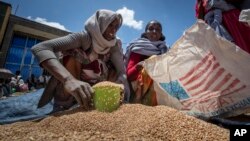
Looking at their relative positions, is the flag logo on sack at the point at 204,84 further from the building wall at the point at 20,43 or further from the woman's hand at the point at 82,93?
the building wall at the point at 20,43

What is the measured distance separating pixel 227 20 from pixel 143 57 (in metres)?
1.00

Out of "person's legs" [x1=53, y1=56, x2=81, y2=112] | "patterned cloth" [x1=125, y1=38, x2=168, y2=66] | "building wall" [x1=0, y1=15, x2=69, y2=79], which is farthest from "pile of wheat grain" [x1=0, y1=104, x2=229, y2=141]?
"building wall" [x1=0, y1=15, x2=69, y2=79]

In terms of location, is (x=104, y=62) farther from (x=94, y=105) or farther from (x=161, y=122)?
(x=161, y=122)

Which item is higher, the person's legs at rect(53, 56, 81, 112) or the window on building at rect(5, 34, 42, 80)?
the window on building at rect(5, 34, 42, 80)

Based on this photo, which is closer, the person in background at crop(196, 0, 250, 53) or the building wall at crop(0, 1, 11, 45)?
the person in background at crop(196, 0, 250, 53)

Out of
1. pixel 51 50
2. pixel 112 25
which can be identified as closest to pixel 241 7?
pixel 112 25

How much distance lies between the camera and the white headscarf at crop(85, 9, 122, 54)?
7.63 ft

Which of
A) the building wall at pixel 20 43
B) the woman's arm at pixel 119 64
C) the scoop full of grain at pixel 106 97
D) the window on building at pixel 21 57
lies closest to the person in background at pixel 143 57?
the woman's arm at pixel 119 64

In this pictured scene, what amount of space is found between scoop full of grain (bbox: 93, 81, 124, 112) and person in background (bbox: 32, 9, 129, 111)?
1.37 ft

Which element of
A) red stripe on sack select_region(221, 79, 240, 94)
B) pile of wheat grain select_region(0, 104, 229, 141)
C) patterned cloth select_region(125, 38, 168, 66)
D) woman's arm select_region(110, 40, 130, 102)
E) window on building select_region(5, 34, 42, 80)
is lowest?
pile of wheat grain select_region(0, 104, 229, 141)

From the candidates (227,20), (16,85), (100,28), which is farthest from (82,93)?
(16,85)

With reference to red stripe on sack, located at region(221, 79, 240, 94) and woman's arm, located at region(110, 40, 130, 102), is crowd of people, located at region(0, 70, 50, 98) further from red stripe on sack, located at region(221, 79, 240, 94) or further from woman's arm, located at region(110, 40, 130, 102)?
red stripe on sack, located at region(221, 79, 240, 94)

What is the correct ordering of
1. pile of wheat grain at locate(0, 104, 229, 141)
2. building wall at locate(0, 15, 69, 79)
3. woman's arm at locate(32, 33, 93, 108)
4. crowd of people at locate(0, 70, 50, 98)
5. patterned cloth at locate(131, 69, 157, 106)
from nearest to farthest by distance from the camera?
1. pile of wheat grain at locate(0, 104, 229, 141)
2. woman's arm at locate(32, 33, 93, 108)
3. patterned cloth at locate(131, 69, 157, 106)
4. crowd of people at locate(0, 70, 50, 98)
5. building wall at locate(0, 15, 69, 79)

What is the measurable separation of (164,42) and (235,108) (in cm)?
175
